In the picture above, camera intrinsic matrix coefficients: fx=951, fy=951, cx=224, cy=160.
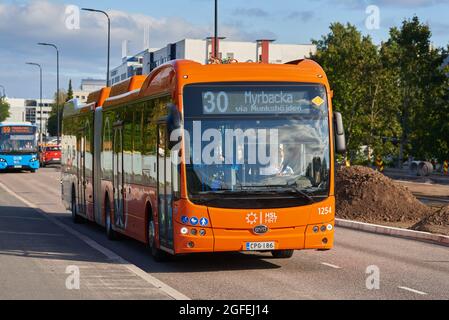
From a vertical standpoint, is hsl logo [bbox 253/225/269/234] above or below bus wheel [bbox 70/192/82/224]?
above

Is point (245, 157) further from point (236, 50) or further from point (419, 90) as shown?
point (236, 50)

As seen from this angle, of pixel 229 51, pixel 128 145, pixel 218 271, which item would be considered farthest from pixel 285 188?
pixel 229 51

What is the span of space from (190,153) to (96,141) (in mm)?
8166

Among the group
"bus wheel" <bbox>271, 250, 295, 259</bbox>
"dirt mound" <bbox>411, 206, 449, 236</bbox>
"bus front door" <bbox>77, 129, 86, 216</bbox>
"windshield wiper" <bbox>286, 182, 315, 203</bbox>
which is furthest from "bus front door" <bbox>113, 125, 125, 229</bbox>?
"dirt mound" <bbox>411, 206, 449, 236</bbox>

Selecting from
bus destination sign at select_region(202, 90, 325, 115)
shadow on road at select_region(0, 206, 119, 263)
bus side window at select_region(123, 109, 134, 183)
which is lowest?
shadow on road at select_region(0, 206, 119, 263)

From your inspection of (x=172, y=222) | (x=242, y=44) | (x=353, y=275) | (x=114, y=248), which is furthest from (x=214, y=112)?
(x=242, y=44)

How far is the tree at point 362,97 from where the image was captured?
204 feet

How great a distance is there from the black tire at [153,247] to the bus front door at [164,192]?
1.29 ft

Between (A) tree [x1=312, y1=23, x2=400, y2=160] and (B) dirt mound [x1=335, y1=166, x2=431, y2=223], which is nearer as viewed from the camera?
(B) dirt mound [x1=335, y1=166, x2=431, y2=223]

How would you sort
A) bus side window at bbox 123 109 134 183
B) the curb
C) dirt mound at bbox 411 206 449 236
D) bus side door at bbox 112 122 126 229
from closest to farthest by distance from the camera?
1. bus side window at bbox 123 109 134 183
2. bus side door at bbox 112 122 126 229
3. the curb
4. dirt mound at bbox 411 206 449 236

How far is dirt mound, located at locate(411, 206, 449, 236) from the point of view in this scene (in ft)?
67.1

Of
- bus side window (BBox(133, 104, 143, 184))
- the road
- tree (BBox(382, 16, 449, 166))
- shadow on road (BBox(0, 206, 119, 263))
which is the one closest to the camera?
the road

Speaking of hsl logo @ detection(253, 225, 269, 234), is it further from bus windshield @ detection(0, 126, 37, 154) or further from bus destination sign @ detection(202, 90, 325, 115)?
bus windshield @ detection(0, 126, 37, 154)

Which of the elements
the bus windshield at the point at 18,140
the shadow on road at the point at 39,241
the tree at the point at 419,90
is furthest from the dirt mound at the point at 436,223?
the bus windshield at the point at 18,140
